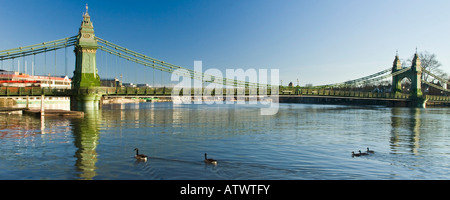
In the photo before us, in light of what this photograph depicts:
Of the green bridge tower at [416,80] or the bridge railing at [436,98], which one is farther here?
the bridge railing at [436,98]

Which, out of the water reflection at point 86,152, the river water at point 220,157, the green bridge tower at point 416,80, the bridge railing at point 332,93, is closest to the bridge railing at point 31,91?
the water reflection at point 86,152

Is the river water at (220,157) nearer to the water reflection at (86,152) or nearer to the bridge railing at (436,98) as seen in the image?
the water reflection at (86,152)

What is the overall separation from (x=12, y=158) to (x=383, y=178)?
22113 mm

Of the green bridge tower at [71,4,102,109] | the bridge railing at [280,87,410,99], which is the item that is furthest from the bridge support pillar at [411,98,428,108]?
the green bridge tower at [71,4,102,109]

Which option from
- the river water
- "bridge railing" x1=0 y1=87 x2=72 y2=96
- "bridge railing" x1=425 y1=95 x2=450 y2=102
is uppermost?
"bridge railing" x1=0 y1=87 x2=72 y2=96

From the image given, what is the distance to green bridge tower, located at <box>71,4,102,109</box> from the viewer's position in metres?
75.3

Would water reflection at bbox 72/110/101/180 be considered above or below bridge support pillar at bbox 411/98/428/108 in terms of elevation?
below

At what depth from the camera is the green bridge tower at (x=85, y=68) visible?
247 ft

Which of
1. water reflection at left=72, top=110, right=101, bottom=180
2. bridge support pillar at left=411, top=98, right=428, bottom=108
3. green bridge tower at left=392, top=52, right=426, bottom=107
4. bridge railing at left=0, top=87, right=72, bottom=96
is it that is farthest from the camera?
green bridge tower at left=392, top=52, right=426, bottom=107

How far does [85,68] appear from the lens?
75375 mm

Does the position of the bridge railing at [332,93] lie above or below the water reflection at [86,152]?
above

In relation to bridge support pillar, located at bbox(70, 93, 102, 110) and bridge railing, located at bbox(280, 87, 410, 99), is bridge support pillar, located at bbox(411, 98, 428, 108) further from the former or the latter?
bridge support pillar, located at bbox(70, 93, 102, 110)

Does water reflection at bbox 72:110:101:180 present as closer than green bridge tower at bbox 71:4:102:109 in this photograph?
Yes

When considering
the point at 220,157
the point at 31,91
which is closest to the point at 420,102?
the point at 31,91
